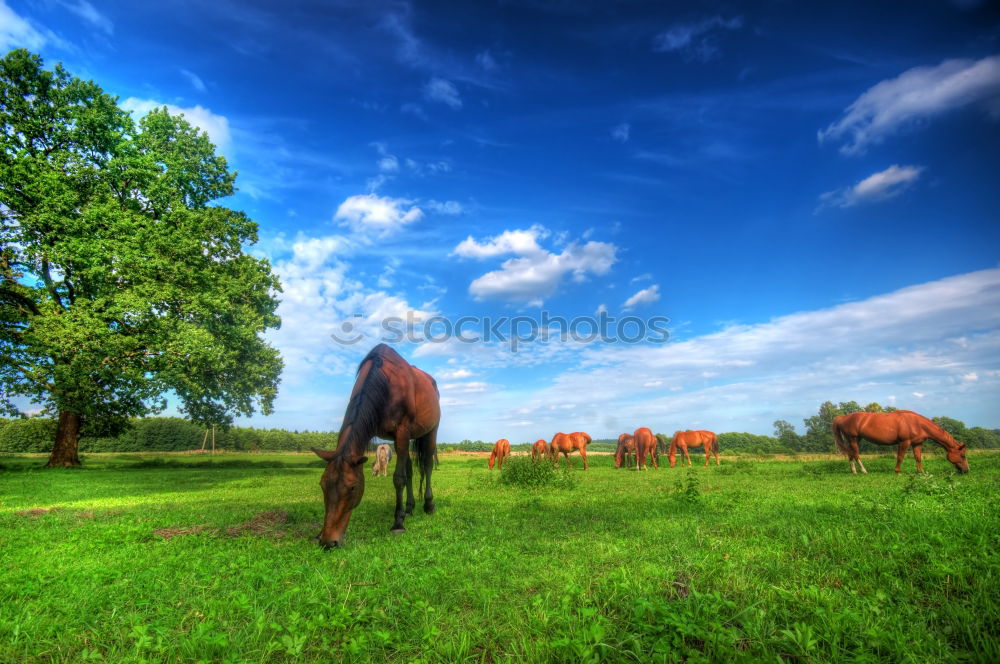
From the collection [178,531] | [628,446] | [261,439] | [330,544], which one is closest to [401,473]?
[330,544]

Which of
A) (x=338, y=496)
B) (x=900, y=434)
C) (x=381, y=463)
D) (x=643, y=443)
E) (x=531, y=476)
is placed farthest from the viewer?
(x=643, y=443)

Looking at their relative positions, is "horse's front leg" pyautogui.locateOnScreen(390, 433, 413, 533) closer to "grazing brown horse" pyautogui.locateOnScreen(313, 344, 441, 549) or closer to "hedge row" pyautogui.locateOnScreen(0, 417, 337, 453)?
"grazing brown horse" pyautogui.locateOnScreen(313, 344, 441, 549)

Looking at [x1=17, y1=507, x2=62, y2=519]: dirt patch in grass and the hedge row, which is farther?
the hedge row

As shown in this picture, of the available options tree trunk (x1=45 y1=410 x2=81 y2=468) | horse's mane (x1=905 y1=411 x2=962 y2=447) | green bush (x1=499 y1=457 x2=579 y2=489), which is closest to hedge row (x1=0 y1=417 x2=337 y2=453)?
tree trunk (x1=45 y1=410 x2=81 y2=468)

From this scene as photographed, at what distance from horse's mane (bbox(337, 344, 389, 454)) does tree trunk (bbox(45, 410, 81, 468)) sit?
26.7 meters

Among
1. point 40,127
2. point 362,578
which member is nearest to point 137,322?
point 40,127

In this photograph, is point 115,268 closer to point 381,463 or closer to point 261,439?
point 381,463

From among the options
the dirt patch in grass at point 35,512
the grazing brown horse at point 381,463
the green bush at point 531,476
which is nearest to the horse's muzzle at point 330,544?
the dirt patch in grass at point 35,512

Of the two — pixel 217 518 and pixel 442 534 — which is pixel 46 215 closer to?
pixel 217 518

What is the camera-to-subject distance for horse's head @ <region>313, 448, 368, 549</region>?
6445mm

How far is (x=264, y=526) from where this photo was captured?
820 cm

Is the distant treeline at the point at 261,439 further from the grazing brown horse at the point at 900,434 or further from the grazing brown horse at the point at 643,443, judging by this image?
the grazing brown horse at the point at 900,434

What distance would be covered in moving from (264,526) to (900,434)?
69.4ft

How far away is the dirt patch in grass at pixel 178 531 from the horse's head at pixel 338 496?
309 centimetres
